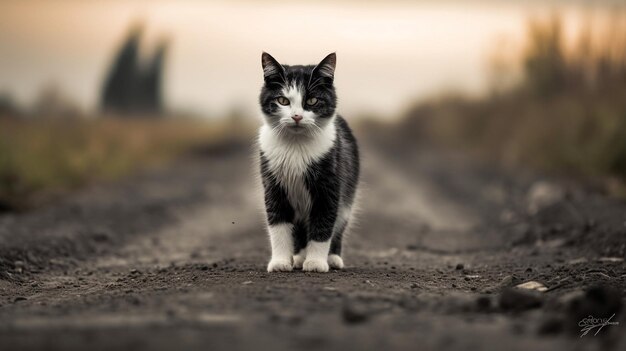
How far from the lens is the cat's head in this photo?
464 cm

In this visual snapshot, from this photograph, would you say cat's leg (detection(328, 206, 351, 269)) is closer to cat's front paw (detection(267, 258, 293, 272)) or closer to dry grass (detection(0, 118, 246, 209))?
→ cat's front paw (detection(267, 258, 293, 272))

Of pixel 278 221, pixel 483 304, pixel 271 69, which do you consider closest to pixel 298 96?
pixel 271 69

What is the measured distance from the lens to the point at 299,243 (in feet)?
17.0

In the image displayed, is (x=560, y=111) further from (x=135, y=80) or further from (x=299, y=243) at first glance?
(x=135, y=80)

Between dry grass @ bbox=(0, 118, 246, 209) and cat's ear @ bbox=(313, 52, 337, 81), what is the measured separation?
549cm

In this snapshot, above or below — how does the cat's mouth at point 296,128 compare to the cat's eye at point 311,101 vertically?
below

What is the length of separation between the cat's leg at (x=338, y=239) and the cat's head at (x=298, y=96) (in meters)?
0.80

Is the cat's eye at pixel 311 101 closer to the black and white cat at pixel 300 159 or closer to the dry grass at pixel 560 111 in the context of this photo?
the black and white cat at pixel 300 159

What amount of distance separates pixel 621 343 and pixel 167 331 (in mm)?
1833

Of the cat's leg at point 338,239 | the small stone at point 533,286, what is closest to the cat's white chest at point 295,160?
the cat's leg at point 338,239

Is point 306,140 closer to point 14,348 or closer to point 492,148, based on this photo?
point 14,348

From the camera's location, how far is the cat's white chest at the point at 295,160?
15.3 feet

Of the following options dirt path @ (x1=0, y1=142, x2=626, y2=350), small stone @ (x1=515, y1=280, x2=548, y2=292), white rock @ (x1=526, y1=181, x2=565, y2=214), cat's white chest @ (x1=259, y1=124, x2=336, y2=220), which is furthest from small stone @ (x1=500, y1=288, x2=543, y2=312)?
white rock @ (x1=526, y1=181, x2=565, y2=214)

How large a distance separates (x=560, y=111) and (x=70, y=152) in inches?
352
